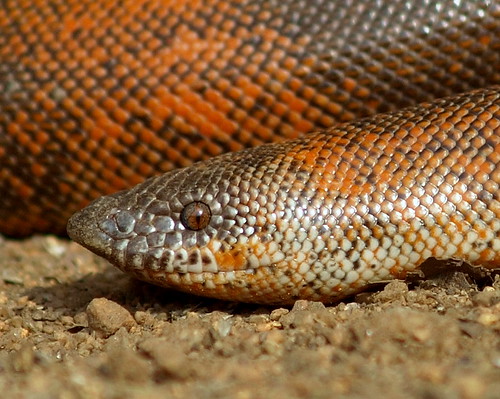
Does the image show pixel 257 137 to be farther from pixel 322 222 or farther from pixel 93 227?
pixel 93 227

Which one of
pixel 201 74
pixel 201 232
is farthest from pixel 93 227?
pixel 201 74

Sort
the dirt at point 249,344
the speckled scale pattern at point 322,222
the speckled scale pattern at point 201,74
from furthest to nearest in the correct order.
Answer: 1. the speckled scale pattern at point 201,74
2. the speckled scale pattern at point 322,222
3. the dirt at point 249,344

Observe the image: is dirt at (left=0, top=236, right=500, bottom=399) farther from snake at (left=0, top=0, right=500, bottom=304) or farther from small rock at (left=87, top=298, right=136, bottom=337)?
snake at (left=0, top=0, right=500, bottom=304)

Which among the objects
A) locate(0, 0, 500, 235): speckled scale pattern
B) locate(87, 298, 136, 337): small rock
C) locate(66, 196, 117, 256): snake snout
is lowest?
locate(87, 298, 136, 337): small rock

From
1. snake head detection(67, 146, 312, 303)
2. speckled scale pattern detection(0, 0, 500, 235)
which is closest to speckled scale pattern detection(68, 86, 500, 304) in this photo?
snake head detection(67, 146, 312, 303)

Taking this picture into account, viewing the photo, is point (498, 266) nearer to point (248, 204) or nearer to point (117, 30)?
point (248, 204)

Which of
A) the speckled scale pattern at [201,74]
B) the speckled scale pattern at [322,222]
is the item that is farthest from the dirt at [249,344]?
the speckled scale pattern at [201,74]

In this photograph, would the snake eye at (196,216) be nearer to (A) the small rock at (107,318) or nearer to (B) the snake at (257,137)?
(B) the snake at (257,137)
